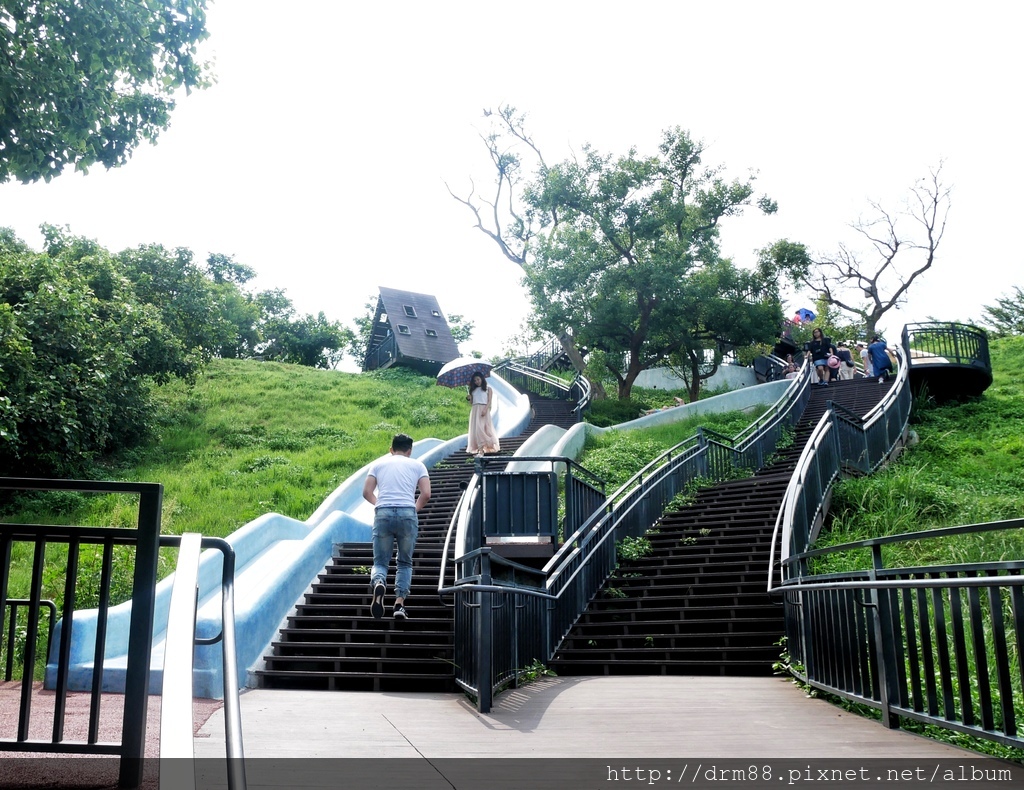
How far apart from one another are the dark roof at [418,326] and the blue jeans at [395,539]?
115 feet

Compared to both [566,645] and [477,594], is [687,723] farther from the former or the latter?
[566,645]

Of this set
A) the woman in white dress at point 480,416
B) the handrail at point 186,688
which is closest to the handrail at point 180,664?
the handrail at point 186,688

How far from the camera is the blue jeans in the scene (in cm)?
816

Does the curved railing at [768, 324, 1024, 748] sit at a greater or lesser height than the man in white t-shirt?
lesser

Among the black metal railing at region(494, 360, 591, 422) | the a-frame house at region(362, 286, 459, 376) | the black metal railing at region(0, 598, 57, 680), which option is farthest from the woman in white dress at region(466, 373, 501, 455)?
the a-frame house at region(362, 286, 459, 376)

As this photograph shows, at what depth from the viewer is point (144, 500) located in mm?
3396

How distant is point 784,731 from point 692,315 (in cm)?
2333

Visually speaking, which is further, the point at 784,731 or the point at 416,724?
the point at 416,724

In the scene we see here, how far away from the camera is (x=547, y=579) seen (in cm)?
919

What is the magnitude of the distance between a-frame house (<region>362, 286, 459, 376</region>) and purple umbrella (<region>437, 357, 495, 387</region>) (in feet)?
87.0

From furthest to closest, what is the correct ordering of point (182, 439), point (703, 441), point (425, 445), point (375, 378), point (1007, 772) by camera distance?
point (375, 378) < point (182, 439) < point (425, 445) < point (703, 441) < point (1007, 772)

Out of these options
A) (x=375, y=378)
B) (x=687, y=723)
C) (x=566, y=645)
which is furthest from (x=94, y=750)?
(x=375, y=378)

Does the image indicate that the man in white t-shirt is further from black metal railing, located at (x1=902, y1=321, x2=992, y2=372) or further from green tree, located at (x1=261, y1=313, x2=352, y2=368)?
green tree, located at (x1=261, y1=313, x2=352, y2=368)

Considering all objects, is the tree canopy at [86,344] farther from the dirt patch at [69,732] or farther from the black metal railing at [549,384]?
the black metal railing at [549,384]
